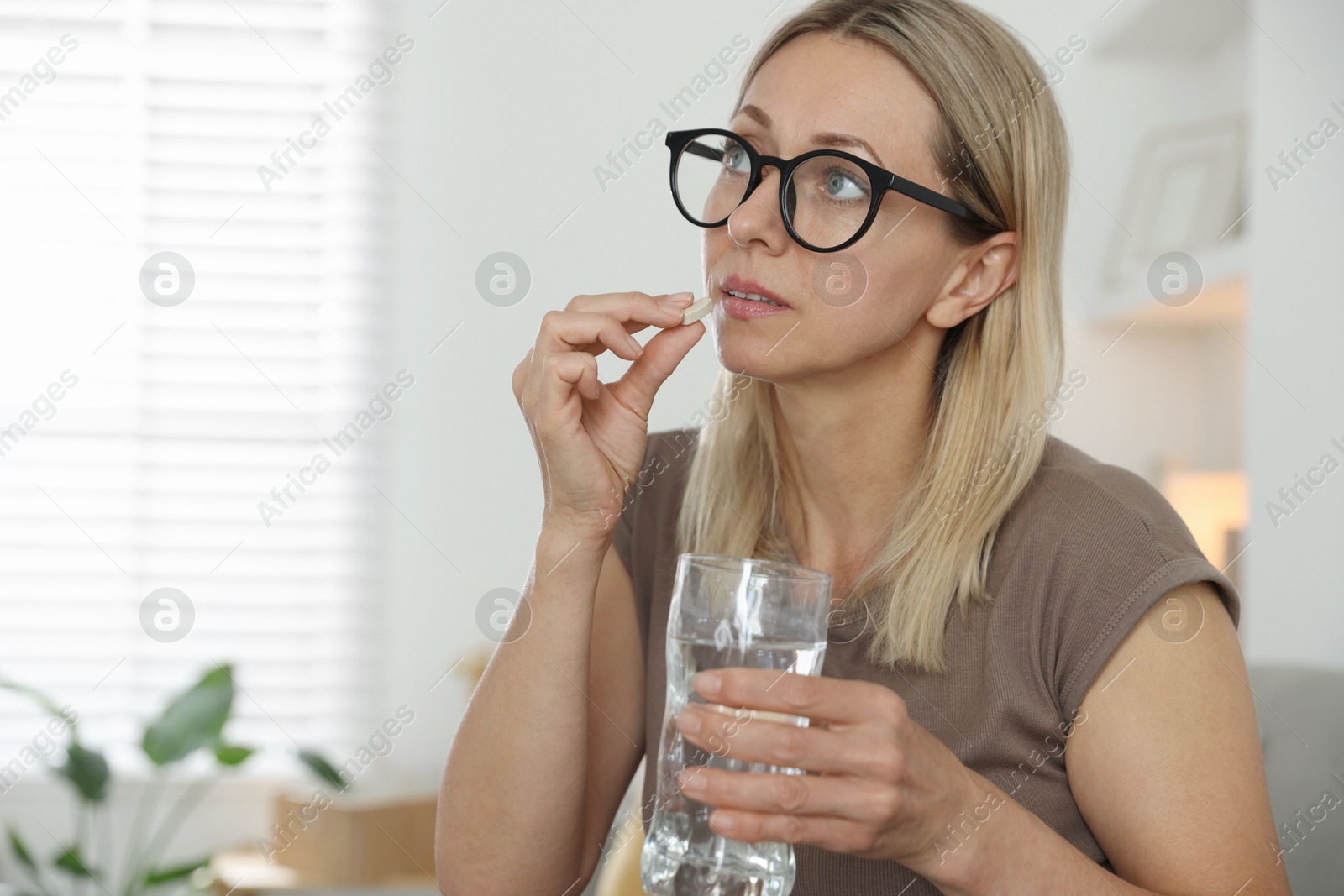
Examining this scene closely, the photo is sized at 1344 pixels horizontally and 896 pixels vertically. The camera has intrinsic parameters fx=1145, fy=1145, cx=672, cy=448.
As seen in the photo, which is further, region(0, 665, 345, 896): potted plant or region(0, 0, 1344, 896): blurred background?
region(0, 0, 1344, 896): blurred background

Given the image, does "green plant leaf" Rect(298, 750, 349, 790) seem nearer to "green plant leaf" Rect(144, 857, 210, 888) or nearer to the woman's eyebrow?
"green plant leaf" Rect(144, 857, 210, 888)

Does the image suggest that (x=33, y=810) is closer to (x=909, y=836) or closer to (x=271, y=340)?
(x=271, y=340)

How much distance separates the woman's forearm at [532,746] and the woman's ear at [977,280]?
A: 17.4 inches

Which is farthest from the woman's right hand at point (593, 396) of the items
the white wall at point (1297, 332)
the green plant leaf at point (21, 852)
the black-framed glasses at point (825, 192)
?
the green plant leaf at point (21, 852)

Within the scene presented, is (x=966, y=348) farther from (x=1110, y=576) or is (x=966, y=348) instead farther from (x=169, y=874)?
(x=169, y=874)

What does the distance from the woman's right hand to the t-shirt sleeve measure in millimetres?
411

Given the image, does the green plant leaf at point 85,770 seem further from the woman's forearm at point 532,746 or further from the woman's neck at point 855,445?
the woman's neck at point 855,445

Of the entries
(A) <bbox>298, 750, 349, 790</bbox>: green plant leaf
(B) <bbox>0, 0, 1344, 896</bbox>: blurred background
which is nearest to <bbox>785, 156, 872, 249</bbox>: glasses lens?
(B) <bbox>0, 0, 1344, 896</bbox>: blurred background

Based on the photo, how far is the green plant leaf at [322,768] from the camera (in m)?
2.61

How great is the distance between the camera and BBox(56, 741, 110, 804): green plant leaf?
2.53m

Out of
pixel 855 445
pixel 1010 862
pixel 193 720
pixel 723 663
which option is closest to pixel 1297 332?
pixel 855 445

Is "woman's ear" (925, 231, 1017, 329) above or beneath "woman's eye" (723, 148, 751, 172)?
beneath

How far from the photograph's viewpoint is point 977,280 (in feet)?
4.02

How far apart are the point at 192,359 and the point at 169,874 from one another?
1.24 metres
